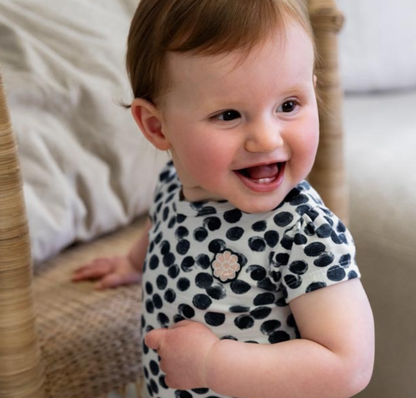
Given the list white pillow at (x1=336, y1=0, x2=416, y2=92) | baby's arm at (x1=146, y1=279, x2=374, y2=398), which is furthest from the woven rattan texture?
white pillow at (x1=336, y1=0, x2=416, y2=92)

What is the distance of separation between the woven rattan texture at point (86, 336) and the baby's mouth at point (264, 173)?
0.32 meters

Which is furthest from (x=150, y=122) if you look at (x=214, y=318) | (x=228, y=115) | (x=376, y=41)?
(x=376, y=41)

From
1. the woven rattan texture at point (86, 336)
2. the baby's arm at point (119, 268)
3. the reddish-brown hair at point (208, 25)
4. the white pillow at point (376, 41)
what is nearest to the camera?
the reddish-brown hair at point (208, 25)

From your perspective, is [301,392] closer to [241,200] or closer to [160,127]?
[241,200]

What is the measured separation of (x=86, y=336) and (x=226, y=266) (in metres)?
0.25

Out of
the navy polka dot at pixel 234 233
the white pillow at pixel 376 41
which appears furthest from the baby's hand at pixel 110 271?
the white pillow at pixel 376 41

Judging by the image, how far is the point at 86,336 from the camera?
Answer: 0.85m

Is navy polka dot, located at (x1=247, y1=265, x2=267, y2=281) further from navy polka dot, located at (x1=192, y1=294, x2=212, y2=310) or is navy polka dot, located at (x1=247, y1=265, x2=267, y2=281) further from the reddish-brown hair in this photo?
the reddish-brown hair

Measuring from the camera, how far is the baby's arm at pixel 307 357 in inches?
24.7

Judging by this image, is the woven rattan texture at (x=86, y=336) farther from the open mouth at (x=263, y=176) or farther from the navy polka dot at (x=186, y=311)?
the open mouth at (x=263, y=176)

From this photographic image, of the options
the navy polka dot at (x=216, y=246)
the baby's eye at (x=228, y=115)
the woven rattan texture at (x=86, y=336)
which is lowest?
the woven rattan texture at (x=86, y=336)

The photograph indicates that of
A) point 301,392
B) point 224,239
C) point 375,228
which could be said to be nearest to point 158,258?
point 224,239

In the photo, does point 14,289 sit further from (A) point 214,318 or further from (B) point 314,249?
(B) point 314,249

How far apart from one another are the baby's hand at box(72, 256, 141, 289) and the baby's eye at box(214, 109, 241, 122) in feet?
1.24
